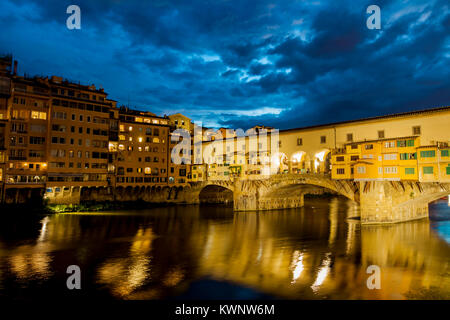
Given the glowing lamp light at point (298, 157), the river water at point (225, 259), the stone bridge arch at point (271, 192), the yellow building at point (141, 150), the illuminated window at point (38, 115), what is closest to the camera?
the river water at point (225, 259)

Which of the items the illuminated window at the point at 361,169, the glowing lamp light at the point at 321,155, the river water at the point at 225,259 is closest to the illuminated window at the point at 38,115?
the river water at the point at 225,259

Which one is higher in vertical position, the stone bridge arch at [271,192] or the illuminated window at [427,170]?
the illuminated window at [427,170]

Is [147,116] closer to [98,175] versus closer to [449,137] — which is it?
[98,175]

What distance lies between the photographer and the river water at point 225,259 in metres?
14.5

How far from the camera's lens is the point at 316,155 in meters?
42.3

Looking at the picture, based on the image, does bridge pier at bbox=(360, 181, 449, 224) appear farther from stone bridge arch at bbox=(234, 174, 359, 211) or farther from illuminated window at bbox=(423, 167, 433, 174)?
stone bridge arch at bbox=(234, 174, 359, 211)

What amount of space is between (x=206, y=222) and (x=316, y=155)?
60.6 feet

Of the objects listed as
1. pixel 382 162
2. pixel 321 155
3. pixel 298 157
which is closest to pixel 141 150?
pixel 298 157

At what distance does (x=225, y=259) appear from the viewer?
67.5 feet

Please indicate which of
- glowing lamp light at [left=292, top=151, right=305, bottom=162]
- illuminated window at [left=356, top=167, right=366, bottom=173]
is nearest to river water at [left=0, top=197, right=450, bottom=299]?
illuminated window at [left=356, top=167, right=366, bottom=173]

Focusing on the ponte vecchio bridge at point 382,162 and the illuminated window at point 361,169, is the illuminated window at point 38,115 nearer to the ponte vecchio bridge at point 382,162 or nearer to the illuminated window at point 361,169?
the ponte vecchio bridge at point 382,162

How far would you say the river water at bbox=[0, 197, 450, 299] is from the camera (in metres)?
14.5

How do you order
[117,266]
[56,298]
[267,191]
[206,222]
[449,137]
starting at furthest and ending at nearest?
[267,191], [206,222], [449,137], [117,266], [56,298]
